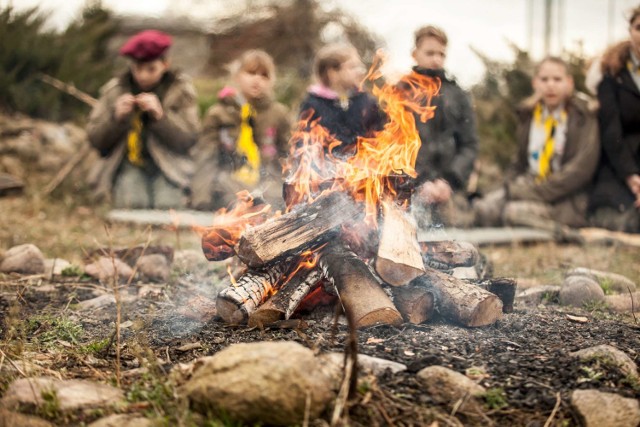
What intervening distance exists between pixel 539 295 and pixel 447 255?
898 millimetres

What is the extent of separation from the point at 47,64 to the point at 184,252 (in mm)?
5918

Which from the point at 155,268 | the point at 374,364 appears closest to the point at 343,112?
the point at 155,268

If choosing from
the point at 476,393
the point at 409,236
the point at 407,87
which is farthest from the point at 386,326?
the point at 407,87

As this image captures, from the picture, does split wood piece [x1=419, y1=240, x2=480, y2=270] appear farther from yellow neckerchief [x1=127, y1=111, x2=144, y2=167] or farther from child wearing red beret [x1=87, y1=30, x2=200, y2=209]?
yellow neckerchief [x1=127, y1=111, x2=144, y2=167]

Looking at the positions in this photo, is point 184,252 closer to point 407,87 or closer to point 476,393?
point 407,87

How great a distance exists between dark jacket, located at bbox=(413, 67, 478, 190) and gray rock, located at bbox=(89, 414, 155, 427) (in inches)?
154

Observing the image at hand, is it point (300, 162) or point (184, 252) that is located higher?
point (300, 162)

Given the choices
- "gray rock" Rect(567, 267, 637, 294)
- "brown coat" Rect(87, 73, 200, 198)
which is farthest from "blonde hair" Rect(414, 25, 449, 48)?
"brown coat" Rect(87, 73, 200, 198)

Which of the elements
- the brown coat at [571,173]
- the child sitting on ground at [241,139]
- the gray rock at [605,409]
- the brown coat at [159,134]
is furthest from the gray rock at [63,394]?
the brown coat at [571,173]

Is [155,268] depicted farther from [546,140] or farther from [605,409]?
[546,140]

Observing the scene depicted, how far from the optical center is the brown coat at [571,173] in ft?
24.6

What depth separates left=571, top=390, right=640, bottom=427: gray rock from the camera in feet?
8.28

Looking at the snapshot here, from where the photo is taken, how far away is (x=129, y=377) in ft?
9.40

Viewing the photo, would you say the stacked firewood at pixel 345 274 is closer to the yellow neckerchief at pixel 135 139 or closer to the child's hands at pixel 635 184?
the child's hands at pixel 635 184
